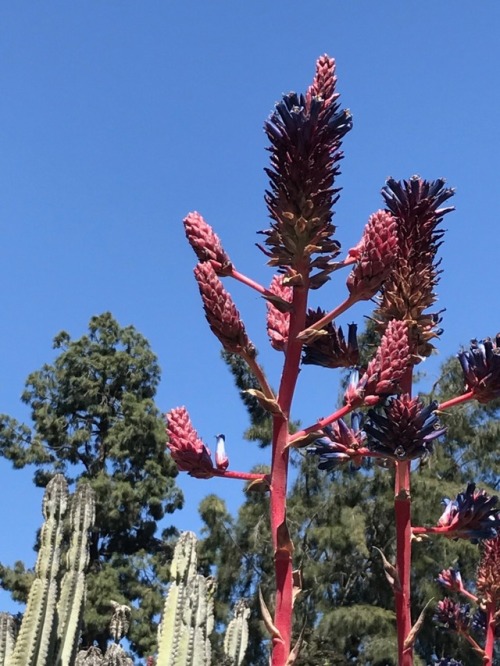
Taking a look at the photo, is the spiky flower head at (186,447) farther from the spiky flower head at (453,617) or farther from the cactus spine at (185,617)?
the spiky flower head at (453,617)

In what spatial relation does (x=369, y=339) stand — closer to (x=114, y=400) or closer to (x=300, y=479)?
(x=300, y=479)

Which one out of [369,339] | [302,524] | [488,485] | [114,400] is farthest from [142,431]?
[488,485]

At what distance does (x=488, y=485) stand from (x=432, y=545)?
6.49 ft

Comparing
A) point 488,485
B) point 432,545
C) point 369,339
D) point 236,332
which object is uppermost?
point 369,339

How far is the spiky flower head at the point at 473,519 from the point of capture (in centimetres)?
262

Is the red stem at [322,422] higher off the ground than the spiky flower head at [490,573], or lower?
lower

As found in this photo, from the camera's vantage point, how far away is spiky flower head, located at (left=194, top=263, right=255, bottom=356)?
88.8 inches

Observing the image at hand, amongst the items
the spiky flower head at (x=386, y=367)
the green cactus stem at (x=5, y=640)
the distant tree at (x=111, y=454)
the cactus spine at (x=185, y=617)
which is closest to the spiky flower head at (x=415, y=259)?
the spiky flower head at (x=386, y=367)

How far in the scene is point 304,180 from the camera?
2.45m

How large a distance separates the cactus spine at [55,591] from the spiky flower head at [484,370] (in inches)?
137

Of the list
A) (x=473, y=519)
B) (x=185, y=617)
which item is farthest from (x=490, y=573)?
(x=473, y=519)

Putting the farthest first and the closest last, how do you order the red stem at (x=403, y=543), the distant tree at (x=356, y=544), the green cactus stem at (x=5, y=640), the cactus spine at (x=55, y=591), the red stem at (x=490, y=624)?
1. the distant tree at (x=356, y=544)
2. the green cactus stem at (x=5, y=640)
3. the red stem at (x=490, y=624)
4. the cactus spine at (x=55, y=591)
5. the red stem at (x=403, y=543)

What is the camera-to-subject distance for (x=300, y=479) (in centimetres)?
1866

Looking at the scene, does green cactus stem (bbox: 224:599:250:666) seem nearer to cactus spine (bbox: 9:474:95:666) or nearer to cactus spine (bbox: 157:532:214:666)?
cactus spine (bbox: 157:532:214:666)
